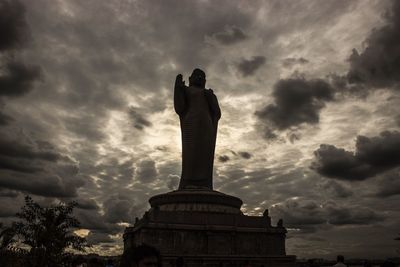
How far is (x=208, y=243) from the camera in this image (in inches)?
1045

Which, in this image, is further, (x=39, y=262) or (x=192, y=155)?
(x=192, y=155)

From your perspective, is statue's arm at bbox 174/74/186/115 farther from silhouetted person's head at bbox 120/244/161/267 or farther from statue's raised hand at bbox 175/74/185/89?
silhouetted person's head at bbox 120/244/161/267

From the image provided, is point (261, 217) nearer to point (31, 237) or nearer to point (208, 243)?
point (208, 243)

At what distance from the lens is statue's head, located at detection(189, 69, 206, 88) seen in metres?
35.0

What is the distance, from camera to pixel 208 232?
26.6 m

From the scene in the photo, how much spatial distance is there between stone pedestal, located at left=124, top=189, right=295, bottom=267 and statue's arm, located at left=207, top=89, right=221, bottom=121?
721 cm

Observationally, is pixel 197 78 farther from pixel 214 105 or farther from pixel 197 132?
pixel 197 132

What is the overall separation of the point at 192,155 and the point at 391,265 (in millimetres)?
22497

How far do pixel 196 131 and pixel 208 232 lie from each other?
29.5 ft

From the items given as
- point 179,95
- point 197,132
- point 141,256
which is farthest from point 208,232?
point 141,256

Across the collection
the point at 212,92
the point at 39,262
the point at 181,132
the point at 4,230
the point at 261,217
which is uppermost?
the point at 212,92

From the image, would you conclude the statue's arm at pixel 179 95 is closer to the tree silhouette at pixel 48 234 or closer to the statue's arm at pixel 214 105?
the statue's arm at pixel 214 105

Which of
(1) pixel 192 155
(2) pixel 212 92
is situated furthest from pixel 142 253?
(2) pixel 212 92

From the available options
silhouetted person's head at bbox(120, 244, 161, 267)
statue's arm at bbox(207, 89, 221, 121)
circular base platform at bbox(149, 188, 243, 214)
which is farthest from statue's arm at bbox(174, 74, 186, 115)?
silhouetted person's head at bbox(120, 244, 161, 267)
